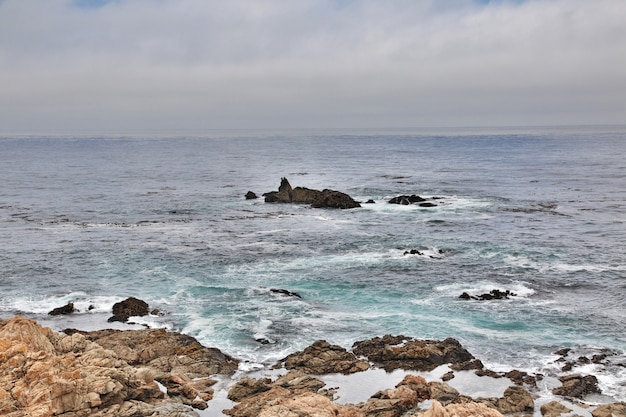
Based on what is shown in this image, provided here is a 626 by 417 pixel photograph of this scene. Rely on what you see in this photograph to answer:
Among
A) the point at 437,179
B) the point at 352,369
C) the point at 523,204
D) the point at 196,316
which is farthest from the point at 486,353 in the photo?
the point at 437,179

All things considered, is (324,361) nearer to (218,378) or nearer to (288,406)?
(218,378)

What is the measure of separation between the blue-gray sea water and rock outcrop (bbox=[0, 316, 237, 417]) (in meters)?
6.36

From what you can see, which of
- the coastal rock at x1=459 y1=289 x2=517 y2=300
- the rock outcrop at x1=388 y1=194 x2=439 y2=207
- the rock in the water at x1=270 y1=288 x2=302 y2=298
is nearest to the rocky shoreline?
the coastal rock at x1=459 y1=289 x2=517 y2=300

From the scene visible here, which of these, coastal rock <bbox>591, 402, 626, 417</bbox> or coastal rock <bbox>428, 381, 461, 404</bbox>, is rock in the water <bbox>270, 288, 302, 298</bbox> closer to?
coastal rock <bbox>428, 381, 461, 404</bbox>

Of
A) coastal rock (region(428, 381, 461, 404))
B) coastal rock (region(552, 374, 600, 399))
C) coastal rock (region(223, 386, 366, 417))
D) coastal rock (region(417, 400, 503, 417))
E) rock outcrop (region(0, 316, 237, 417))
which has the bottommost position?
coastal rock (region(552, 374, 600, 399))

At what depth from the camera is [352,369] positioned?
33000 millimetres

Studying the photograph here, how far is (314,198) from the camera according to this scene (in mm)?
91125

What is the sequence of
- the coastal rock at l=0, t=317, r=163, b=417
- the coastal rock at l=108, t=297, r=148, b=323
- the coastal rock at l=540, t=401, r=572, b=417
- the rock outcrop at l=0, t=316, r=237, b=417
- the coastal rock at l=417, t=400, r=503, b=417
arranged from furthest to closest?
the coastal rock at l=108, t=297, r=148, b=323 < the coastal rock at l=540, t=401, r=572, b=417 < the rock outcrop at l=0, t=316, r=237, b=417 < the coastal rock at l=0, t=317, r=163, b=417 < the coastal rock at l=417, t=400, r=503, b=417

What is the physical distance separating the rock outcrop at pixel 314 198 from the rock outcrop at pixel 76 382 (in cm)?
5684

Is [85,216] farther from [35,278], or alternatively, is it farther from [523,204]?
[523,204]

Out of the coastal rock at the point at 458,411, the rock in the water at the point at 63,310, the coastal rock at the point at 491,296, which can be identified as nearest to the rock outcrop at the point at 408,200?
the coastal rock at the point at 491,296

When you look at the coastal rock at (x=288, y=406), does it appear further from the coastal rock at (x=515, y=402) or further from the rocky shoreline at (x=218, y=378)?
the coastal rock at (x=515, y=402)

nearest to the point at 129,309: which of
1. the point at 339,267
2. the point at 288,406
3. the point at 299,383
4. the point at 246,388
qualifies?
the point at 246,388

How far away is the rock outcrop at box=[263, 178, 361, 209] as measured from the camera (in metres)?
87.4
